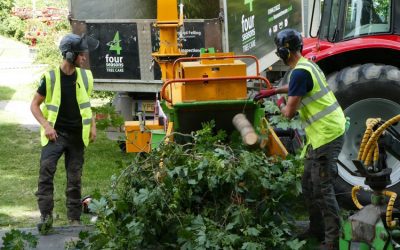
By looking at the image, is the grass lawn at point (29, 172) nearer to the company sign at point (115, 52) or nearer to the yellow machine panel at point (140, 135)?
the yellow machine panel at point (140, 135)

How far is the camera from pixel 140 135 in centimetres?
838

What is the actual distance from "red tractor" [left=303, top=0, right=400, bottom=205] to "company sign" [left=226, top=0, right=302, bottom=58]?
1854 millimetres

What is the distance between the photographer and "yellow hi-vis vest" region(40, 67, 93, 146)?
7.68 metres

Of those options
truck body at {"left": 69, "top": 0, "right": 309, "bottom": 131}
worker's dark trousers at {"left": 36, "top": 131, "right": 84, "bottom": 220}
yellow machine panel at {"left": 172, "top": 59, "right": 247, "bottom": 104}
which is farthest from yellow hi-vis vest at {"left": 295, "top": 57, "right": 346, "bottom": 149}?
truck body at {"left": 69, "top": 0, "right": 309, "bottom": 131}

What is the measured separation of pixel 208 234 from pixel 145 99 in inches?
216

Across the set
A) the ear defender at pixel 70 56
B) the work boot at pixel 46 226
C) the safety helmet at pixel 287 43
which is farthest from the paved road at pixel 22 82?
the safety helmet at pixel 287 43

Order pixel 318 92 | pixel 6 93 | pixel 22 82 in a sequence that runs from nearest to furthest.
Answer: pixel 318 92
pixel 6 93
pixel 22 82

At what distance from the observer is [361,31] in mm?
8945

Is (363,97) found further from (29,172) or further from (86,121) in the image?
(29,172)

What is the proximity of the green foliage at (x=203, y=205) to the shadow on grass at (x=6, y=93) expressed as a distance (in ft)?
35.8

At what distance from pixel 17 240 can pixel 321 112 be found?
252 cm

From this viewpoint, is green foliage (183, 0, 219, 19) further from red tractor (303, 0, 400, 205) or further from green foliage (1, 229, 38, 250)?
green foliage (1, 229, 38, 250)

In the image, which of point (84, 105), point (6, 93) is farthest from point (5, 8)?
point (84, 105)

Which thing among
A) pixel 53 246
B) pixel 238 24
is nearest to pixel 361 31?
pixel 238 24
